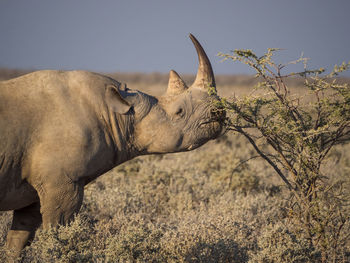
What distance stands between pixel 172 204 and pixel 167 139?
350 cm

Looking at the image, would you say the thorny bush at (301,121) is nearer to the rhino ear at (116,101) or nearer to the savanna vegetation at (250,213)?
the savanna vegetation at (250,213)

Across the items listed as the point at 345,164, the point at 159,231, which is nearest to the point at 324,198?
the point at 159,231

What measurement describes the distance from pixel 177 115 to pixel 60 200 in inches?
56.1

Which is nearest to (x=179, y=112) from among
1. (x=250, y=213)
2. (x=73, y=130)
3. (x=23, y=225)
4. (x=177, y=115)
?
(x=177, y=115)

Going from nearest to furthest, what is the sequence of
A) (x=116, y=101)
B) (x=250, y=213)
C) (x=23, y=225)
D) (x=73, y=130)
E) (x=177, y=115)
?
(x=73, y=130), (x=116, y=101), (x=177, y=115), (x=23, y=225), (x=250, y=213)

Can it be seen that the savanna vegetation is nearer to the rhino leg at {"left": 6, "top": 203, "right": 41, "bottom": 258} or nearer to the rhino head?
the rhino leg at {"left": 6, "top": 203, "right": 41, "bottom": 258}

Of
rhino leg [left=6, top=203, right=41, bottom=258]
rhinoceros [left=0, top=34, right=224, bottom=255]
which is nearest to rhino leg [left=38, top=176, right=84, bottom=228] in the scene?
rhinoceros [left=0, top=34, right=224, bottom=255]

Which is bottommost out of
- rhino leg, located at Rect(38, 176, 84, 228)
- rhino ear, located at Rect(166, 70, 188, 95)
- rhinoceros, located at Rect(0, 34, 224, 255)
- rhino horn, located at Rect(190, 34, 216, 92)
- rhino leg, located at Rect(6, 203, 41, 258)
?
rhino leg, located at Rect(6, 203, 41, 258)

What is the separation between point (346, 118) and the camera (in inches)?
188

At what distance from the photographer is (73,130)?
12.6ft

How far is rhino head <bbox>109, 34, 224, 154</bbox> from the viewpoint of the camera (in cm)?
444

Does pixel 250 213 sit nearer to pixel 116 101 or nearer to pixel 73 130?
pixel 116 101

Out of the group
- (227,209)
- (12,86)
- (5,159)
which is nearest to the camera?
(5,159)

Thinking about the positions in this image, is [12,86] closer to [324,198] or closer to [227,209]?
[324,198]
